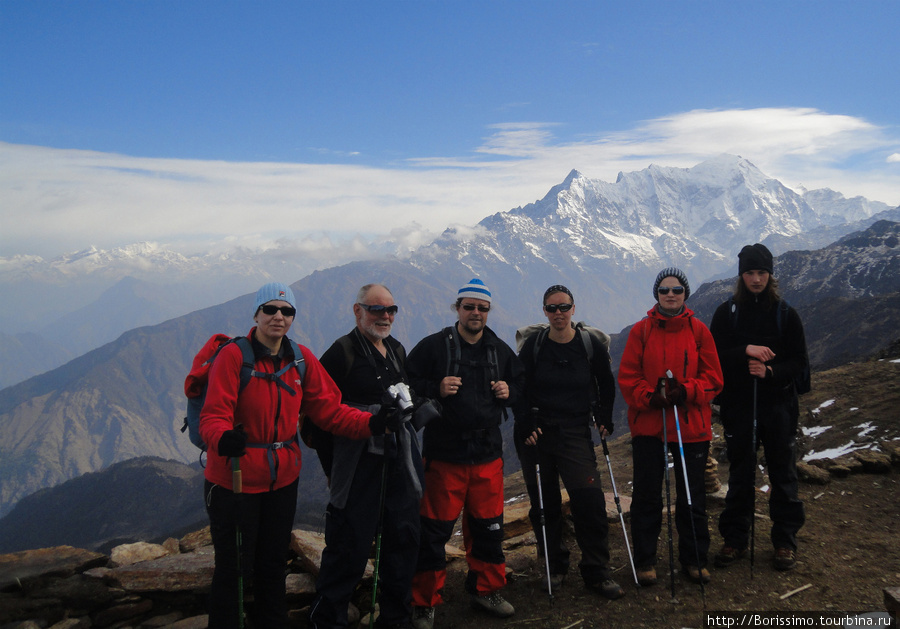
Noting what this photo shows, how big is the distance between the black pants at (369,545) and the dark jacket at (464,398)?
24.2 inches

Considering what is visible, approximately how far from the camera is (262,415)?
5.18 meters

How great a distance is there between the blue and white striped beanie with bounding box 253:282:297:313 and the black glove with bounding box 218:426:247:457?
1.22 meters

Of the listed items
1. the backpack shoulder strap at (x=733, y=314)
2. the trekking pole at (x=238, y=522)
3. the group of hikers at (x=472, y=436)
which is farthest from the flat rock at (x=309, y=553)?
the backpack shoulder strap at (x=733, y=314)

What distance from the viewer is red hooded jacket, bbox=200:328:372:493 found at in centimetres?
494

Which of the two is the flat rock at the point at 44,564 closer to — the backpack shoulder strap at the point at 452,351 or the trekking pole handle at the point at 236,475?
the trekking pole handle at the point at 236,475

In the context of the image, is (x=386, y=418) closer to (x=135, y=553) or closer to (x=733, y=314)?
(x=135, y=553)

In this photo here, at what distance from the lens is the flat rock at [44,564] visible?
6.16 m

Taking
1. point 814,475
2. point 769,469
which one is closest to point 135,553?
point 769,469

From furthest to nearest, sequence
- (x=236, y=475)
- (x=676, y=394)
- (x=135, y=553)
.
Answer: (x=135, y=553) → (x=676, y=394) → (x=236, y=475)

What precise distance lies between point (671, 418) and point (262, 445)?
459cm

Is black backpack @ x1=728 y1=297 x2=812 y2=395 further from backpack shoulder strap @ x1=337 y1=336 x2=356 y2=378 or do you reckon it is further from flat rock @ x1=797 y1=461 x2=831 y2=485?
backpack shoulder strap @ x1=337 y1=336 x2=356 y2=378

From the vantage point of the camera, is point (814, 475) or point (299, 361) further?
point (814, 475)

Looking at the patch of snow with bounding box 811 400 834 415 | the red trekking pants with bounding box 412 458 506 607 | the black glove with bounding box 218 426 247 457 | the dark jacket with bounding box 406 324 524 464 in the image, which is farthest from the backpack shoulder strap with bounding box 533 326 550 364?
the patch of snow with bounding box 811 400 834 415

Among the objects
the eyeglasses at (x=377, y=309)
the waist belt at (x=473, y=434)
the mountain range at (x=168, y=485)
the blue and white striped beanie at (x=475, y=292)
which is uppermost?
the blue and white striped beanie at (x=475, y=292)
